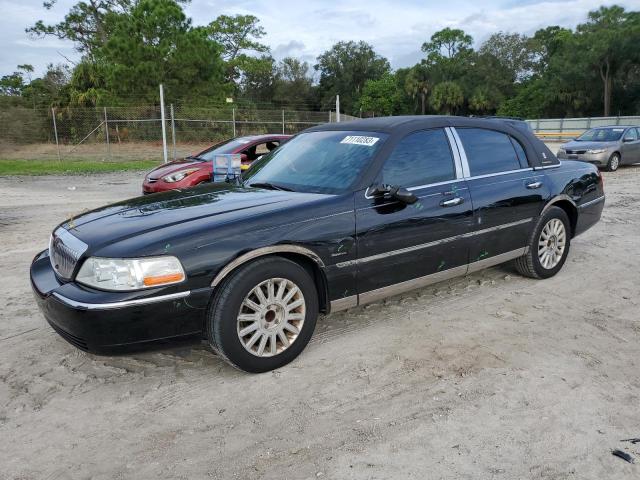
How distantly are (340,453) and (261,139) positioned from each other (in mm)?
7871

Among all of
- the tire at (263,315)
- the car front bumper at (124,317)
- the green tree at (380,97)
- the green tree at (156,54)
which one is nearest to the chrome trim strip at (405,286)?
the tire at (263,315)

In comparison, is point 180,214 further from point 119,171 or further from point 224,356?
point 119,171

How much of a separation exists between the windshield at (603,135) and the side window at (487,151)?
13104 millimetres

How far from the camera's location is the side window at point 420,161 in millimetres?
3936

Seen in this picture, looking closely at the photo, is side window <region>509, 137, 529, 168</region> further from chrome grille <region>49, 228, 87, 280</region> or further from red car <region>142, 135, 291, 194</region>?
red car <region>142, 135, 291, 194</region>

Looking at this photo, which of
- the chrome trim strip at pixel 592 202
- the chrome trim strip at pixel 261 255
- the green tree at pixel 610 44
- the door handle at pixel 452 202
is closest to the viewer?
the chrome trim strip at pixel 261 255

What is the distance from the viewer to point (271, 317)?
11.0 ft

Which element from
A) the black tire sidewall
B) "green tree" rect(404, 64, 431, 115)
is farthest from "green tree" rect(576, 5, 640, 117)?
the black tire sidewall

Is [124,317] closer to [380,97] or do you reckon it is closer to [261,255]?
[261,255]

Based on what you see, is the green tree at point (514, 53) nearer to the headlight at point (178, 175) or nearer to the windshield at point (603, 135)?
the windshield at point (603, 135)

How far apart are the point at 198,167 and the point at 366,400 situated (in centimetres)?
717

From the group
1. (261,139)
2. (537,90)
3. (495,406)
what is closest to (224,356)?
(495,406)

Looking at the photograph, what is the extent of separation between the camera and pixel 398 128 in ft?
13.4

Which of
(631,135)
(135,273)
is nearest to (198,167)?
→ (135,273)
